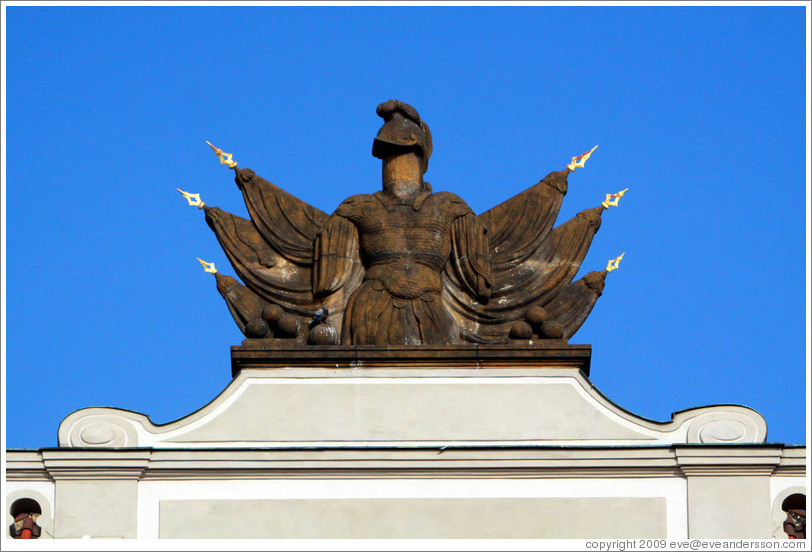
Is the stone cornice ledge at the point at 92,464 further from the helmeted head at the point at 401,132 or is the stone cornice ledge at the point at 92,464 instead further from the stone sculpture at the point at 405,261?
the helmeted head at the point at 401,132

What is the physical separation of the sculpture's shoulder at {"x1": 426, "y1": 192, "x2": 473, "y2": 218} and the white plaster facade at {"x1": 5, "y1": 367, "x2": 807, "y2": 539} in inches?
91.5

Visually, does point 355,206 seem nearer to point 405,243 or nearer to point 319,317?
point 405,243

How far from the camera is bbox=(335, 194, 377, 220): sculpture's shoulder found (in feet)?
97.4

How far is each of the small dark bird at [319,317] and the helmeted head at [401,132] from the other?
2.09 m

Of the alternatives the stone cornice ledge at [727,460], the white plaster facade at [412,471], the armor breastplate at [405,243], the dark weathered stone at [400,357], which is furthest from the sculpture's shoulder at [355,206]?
the stone cornice ledge at [727,460]

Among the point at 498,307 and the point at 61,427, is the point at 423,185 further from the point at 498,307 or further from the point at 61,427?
the point at 61,427

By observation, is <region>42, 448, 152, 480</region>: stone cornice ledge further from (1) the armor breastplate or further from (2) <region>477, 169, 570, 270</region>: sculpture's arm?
(2) <region>477, 169, 570, 270</region>: sculpture's arm

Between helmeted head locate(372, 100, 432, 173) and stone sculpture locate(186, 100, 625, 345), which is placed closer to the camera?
stone sculpture locate(186, 100, 625, 345)

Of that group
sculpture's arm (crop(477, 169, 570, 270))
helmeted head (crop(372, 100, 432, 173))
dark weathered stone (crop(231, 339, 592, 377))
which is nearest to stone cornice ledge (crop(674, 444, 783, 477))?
dark weathered stone (crop(231, 339, 592, 377))

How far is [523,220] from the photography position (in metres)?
30.0

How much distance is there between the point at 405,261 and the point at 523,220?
5.03ft

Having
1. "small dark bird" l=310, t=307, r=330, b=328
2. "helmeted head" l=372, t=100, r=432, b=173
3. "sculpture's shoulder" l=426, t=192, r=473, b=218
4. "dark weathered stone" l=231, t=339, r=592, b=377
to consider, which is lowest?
"dark weathered stone" l=231, t=339, r=592, b=377

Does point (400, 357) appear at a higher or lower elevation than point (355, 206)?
lower

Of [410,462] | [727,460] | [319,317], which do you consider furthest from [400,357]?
[727,460]
